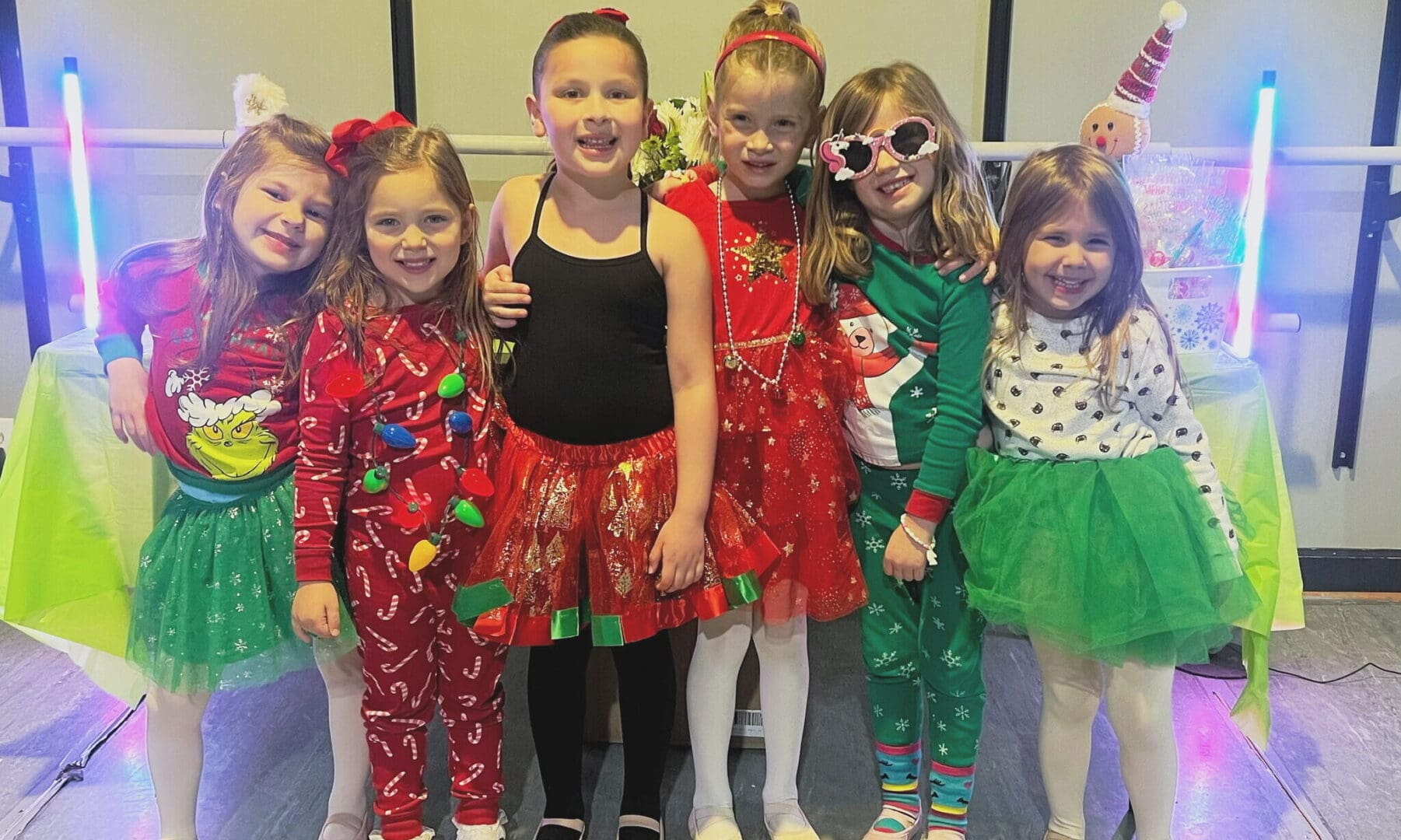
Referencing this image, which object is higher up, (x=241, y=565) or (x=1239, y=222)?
(x=1239, y=222)

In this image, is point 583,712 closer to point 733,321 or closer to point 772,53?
point 733,321

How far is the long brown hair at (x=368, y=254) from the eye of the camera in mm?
1351

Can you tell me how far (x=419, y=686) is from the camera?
4.66ft

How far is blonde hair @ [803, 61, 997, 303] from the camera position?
1.37 metres

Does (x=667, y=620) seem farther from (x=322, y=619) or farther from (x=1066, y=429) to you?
(x=1066, y=429)

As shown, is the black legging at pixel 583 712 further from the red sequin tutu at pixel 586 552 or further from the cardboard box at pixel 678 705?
the cardboard box at pixel 678 705

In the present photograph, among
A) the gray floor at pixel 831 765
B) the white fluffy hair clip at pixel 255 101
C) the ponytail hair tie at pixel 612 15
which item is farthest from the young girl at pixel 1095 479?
the white fluffy hair clip at pixel 255 101

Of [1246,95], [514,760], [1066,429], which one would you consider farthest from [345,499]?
[1246,95]

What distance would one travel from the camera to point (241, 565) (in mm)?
1377

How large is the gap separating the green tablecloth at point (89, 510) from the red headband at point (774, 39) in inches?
35.2

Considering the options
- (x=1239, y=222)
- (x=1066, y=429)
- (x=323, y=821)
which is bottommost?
(x=323, y=821)

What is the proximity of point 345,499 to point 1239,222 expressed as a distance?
→ 1548mm

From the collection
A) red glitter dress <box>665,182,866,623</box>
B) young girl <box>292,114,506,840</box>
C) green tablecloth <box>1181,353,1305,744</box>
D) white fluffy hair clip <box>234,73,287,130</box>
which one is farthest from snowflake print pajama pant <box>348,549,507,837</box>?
green tablecloth <box>1181,353,1305,744</box>

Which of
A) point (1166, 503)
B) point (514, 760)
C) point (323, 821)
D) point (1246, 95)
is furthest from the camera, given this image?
point (1246, 95)
